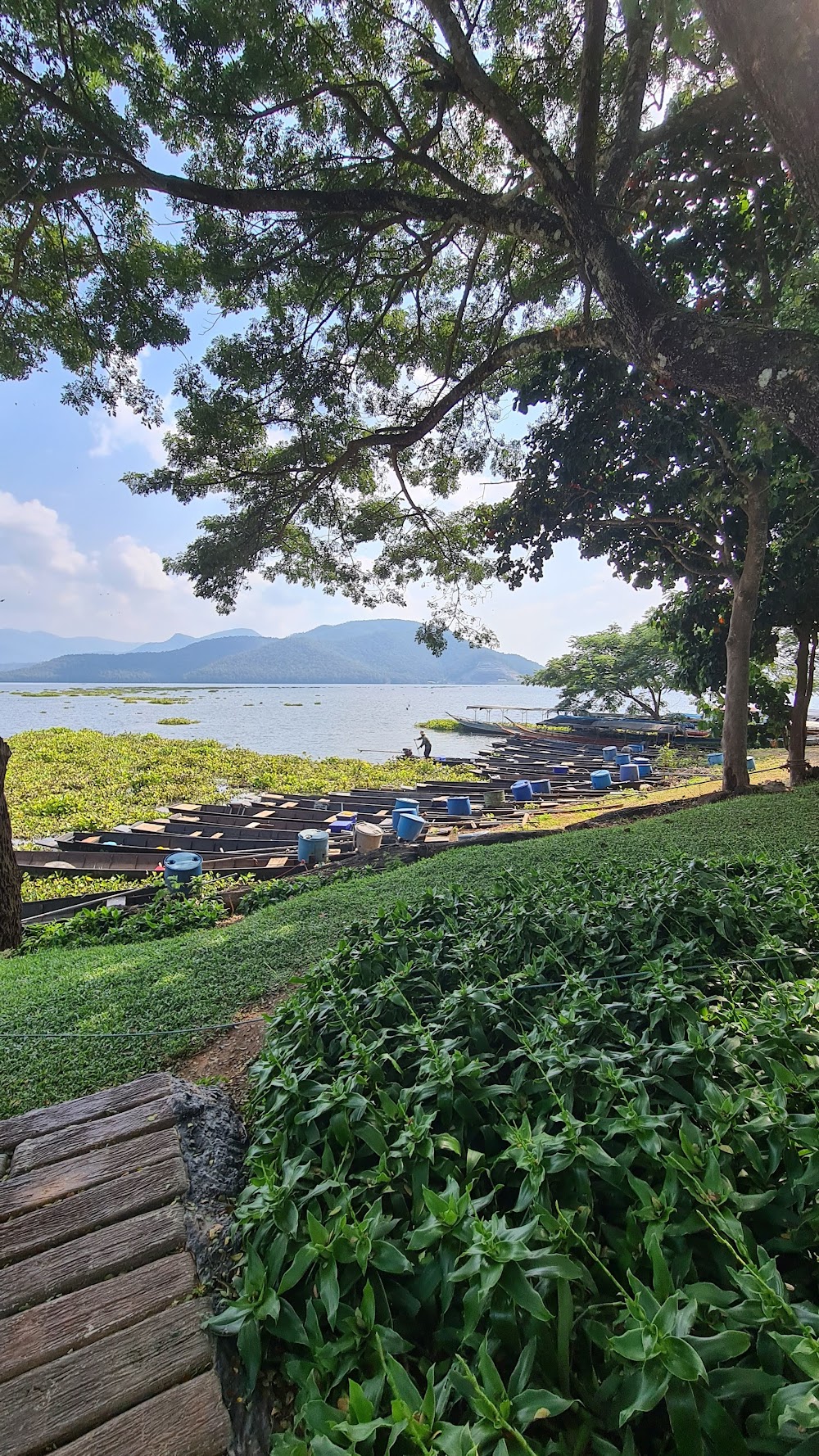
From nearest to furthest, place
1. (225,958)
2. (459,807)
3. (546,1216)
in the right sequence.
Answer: (546,1216) → (225,958) → (459,807)

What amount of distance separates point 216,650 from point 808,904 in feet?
620

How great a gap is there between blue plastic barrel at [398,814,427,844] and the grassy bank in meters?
8.01

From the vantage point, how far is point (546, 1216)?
3.96 ft

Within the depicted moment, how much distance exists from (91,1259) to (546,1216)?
1.39m

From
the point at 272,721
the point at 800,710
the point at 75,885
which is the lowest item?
the point at 75,885

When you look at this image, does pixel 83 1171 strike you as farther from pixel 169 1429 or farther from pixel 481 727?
pixel 481 727

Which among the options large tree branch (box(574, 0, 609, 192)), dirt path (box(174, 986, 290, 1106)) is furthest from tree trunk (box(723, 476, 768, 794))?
dirt path (box(174, 986, 290, 1106))

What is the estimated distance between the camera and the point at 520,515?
8.83 metres

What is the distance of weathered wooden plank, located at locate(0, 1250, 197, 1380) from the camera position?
4.78 ft

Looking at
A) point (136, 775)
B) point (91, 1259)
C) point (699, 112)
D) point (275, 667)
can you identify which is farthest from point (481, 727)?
point (275, 667)

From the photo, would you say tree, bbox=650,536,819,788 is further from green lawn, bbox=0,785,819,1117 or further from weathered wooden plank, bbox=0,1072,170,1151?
weathered wooden plank, bbox=0,1072,170,1151

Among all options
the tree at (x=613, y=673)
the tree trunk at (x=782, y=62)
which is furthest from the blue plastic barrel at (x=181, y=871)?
the tree at (x=613, y=673)

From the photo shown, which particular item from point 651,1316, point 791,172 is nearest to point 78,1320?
point 651,1316

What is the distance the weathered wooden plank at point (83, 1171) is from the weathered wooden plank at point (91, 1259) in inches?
9.0
